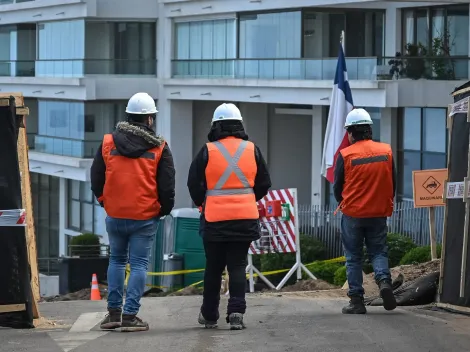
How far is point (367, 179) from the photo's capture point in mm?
12516

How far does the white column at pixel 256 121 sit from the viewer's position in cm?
4234

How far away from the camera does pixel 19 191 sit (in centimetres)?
1117

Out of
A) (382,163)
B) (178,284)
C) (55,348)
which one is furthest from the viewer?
(178,284)

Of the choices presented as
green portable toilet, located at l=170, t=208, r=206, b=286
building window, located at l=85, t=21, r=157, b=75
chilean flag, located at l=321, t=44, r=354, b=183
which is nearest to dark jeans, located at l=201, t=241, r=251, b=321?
chilean flag, located at l=321, t=44, r=354, b=183

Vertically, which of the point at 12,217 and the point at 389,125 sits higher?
the point at 389,125

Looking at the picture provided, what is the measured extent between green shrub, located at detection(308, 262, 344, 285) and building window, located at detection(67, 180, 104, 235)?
19552 millimetres

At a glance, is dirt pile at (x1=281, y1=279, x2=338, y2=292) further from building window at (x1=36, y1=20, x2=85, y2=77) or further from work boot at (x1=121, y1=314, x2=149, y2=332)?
building window at (x1=36, y1=20, x2=85, y2=77)

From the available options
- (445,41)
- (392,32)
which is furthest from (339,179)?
(392,32)

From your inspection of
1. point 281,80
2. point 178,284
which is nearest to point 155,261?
point 178,284

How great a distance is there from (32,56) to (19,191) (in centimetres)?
3827

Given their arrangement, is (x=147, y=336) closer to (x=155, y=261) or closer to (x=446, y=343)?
(x=446, y=343)

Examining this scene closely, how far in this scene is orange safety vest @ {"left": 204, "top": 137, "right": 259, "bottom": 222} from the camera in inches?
429

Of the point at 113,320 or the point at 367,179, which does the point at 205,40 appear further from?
the point at 113,320

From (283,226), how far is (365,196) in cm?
1223
